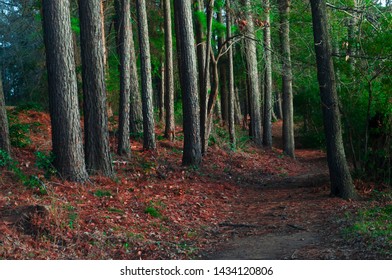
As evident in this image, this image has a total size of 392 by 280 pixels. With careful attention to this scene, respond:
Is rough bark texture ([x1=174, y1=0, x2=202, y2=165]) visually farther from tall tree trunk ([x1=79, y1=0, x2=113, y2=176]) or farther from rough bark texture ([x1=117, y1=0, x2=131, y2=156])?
tall tree trunk ([x1=79, y1=0, x2=113, y2=176])

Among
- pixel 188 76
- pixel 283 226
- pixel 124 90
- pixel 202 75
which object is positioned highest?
pixel 202 75

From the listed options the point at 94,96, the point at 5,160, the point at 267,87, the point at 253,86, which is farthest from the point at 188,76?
the point at 267,87

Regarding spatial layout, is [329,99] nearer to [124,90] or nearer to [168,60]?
[124,90]

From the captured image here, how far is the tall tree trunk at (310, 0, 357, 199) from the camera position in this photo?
1268 cm

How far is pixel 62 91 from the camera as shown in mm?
11891

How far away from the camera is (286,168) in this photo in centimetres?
2270

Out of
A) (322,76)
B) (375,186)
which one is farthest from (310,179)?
(322,76)

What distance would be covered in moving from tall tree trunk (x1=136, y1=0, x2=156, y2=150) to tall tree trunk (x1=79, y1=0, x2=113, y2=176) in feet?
19.0

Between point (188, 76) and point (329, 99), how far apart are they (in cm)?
533

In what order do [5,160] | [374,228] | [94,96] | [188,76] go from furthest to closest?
1. [188,76]
2. [94,96]
3. [5,160]
4. [374,228]

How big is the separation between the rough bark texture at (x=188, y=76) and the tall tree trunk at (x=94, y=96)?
3959mm

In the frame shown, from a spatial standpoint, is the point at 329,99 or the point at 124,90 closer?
the point at 329,99

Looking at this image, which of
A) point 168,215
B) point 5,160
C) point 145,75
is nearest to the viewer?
point 168,215

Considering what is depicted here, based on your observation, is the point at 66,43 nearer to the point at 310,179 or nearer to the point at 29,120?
the point at 310,179
